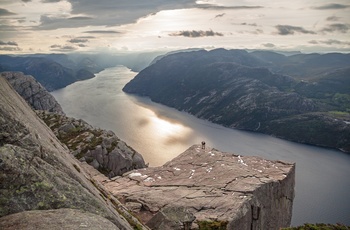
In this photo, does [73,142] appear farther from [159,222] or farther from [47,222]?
[47,222]

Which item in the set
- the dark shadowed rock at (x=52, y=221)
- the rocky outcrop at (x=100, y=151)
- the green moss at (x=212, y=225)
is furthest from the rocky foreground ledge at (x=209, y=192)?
the rocky outcrop at (x=100, y=151)

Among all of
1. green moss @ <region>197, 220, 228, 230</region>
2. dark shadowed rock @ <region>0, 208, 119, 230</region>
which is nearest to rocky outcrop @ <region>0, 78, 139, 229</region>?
dark shadowed rock @ <region>0, 208, 119, 230</region>

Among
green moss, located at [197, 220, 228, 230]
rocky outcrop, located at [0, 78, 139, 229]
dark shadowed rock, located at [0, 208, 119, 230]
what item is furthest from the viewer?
green moss, located at [197, 220, 228, 230]

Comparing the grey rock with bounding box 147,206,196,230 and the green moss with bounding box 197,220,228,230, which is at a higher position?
the grey rock with bounding box 147,206,196,230

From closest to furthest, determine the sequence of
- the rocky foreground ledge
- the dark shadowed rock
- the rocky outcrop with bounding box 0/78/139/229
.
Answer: the dark shadowed rock → the rocky outcrop with bounding box 0/78/139/229 → the rocky foreground ledge

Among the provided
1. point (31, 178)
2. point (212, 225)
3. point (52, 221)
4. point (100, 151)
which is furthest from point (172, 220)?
point (100, 151)

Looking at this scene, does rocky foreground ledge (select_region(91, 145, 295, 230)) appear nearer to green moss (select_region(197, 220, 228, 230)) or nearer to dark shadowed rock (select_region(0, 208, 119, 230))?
green moss (select_region(197, 220, 228, 230))
